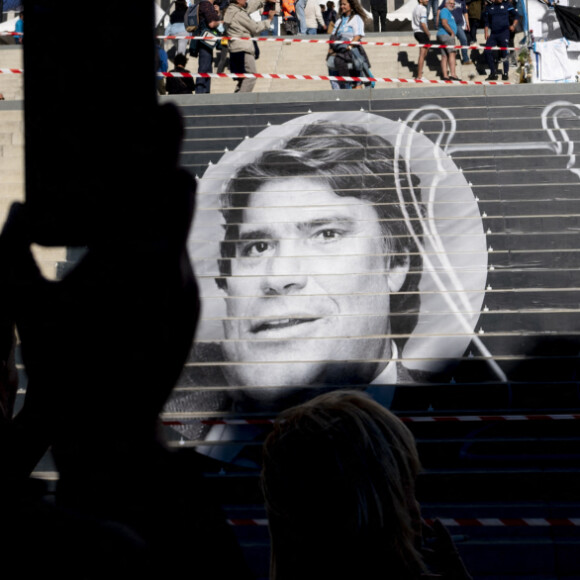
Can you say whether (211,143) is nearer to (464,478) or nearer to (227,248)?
(227,248)


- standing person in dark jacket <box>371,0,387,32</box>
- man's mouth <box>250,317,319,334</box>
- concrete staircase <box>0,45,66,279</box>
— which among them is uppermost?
standing person in dark jacket <box>371,0,387,32</box>

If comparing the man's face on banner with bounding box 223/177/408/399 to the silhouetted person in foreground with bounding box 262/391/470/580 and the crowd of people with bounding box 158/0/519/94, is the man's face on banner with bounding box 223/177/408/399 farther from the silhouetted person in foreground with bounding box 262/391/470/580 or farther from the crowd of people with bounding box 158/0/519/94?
the silhouetted person in foreground with bounding box 262/391/470/580

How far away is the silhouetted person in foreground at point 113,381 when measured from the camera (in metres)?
0.66

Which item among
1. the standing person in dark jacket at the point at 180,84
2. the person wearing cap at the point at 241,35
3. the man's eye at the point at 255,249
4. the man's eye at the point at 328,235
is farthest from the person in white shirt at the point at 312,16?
the man's eye at the point at 255,249

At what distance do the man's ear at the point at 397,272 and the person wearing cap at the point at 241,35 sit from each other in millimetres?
3948

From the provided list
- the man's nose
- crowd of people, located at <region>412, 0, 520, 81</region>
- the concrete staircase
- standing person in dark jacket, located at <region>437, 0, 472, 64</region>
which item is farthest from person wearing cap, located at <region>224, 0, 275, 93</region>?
the man's nose

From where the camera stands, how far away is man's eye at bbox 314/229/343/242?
25.8 feet

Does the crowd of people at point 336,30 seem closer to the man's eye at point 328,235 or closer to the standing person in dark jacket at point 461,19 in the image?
the standing person in dark jacket at point 461,19

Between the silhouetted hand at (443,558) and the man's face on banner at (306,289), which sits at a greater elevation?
the silhouetted hand at (443,558)

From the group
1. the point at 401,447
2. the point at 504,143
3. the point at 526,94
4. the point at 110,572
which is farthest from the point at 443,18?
the point at 110,572

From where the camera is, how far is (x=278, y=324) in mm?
7102

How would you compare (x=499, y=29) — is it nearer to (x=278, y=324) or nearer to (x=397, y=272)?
(x=397, y=272)

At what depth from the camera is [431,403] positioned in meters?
6.36

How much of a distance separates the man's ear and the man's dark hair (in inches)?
0.5
